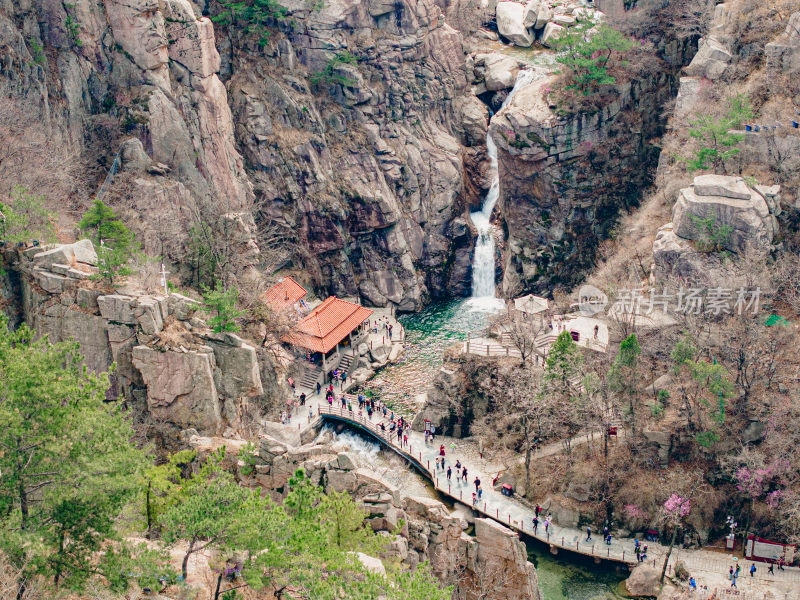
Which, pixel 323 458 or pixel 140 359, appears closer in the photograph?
pixel 323 458

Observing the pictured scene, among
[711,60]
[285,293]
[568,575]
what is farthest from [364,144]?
[568,575]

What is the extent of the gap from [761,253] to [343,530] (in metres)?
32.0

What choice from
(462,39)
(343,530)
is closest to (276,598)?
(343,530)

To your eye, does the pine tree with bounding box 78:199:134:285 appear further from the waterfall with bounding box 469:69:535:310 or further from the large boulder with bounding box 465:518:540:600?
the waterfall with bounding box 469:69:535:310

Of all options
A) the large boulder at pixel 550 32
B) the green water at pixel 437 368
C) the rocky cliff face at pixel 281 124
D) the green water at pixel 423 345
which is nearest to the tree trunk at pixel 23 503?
the green water at pixel 437 368

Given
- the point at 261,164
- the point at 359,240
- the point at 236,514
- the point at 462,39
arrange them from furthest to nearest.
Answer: the point at 462,39, the point at 359,240, the point at 261,164, the point at 236,514

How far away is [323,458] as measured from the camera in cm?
3297

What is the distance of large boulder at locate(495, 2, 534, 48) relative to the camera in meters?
82.3

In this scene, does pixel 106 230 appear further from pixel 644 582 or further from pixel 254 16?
pixel 254 16

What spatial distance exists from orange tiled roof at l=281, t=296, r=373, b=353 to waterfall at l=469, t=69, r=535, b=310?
1407cm

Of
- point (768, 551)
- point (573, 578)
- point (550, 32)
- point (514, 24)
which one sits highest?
point (514, 24)

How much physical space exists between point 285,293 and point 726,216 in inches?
1135

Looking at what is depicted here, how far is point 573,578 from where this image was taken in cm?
4216

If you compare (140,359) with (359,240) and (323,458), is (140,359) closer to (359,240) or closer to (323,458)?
(323,458)
